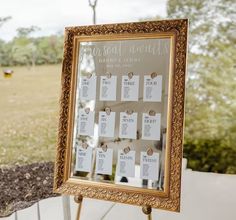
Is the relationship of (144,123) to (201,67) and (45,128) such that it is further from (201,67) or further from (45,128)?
(201,67)

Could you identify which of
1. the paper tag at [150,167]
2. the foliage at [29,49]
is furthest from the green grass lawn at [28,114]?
the paper tag at [150,167]

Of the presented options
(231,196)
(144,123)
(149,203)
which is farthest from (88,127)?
(231,196)

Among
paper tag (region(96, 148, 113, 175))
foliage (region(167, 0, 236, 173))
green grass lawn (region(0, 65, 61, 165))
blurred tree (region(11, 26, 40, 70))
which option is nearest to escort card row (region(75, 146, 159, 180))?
paper tag (region(96, 148, 113, 175))

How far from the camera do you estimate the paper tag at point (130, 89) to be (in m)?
1.22

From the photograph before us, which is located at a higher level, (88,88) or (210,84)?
(210,84)

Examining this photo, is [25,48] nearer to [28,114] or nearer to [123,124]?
[28,114]

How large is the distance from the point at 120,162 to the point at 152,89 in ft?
0.90

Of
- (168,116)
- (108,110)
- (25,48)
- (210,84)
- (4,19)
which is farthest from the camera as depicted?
(210,84)

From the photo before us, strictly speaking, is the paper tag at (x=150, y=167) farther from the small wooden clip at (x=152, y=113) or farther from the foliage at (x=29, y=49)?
the foliage at (x=29, y=49)

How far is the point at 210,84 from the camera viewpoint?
370 cm

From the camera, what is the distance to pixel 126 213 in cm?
192

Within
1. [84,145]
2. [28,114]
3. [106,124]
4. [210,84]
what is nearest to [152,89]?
[106,124]

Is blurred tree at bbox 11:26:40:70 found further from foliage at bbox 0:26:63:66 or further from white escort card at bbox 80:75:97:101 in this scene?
white escort card at bbox 80:75:97:101

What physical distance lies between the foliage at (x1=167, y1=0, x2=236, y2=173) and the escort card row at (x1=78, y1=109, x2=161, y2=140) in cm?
257
